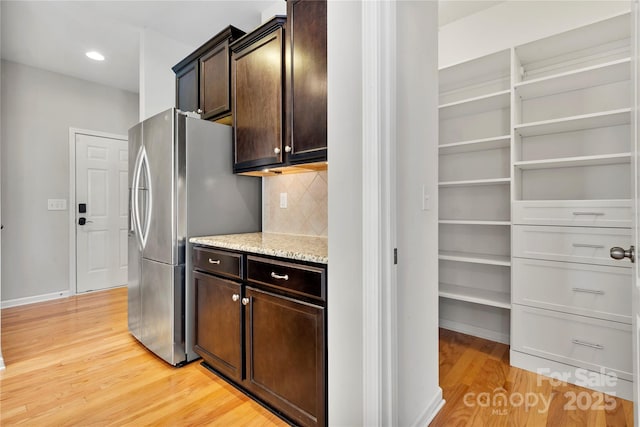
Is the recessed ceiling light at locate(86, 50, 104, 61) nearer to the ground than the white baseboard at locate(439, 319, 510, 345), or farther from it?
farther from it

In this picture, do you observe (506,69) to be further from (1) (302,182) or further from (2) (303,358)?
(2) (303,358)

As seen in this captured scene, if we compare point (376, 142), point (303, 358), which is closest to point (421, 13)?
point (376, 142)

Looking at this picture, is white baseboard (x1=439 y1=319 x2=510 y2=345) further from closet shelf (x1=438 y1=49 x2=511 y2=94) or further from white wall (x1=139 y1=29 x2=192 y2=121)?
white wall (x1=139 y1=29 x2=192 y2=121)

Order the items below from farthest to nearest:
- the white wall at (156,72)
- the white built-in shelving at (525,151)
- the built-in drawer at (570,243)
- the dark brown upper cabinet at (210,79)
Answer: the white wall at (156,72), the dark brown upper cabinet at (210,79), the white built-in shelving at (525,151), the built-in drawer at (570,243)

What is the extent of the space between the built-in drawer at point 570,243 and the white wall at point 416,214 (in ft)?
2.60

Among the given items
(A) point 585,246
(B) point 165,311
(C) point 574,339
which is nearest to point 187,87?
(B) point 165,311

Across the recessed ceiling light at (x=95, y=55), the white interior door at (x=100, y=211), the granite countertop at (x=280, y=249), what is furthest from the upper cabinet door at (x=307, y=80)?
the white interior door at (x=100, y=211)

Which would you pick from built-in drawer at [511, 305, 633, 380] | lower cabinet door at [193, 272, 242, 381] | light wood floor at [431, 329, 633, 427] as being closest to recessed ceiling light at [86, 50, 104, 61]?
lower cabinet door at [193, 272, 242, 381]

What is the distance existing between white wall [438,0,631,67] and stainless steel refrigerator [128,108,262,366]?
6.58ft

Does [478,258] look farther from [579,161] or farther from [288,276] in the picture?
[288,276]

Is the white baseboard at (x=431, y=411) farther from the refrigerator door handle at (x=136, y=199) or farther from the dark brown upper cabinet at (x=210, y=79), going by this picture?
the dark brown upper cabinet at (x=210, y=79)

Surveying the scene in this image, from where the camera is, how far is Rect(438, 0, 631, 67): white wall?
2037 mm

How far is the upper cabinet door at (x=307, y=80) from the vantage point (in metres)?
1.71

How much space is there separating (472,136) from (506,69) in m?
0.52
